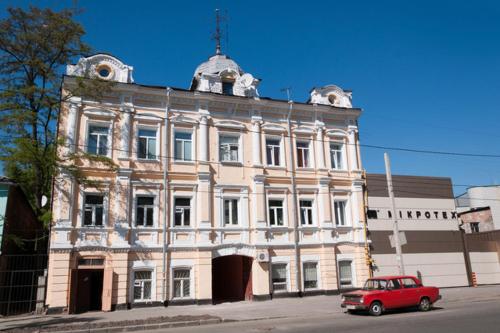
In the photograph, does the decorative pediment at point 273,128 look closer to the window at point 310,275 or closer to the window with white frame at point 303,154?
the window with white frame at point 303,154

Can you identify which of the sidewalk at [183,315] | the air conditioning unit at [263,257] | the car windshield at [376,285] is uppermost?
the air conditioning unit at [263,257]

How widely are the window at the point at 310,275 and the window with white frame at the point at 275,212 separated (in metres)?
2.89

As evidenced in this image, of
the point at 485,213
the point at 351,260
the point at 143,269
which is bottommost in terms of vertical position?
the point at 143,269

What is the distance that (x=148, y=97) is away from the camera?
866 inches

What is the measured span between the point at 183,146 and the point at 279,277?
9.20m

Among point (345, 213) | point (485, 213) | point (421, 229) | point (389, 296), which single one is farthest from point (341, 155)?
point (485, 213)

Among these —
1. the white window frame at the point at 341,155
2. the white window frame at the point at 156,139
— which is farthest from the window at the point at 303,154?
the white window frame at the point at 156,139

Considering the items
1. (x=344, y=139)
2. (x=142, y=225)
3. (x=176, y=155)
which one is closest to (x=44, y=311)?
(x=142, y=225)

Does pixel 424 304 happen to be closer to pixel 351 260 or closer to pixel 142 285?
pixel 351 260

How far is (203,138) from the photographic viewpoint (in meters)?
22.5

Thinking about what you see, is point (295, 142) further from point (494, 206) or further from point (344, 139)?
point (494, 206)

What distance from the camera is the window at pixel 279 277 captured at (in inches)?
886

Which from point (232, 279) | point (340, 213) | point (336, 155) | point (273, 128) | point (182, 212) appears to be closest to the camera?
point (182, 212)

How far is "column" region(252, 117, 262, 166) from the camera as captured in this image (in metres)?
23.4
